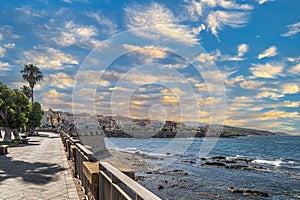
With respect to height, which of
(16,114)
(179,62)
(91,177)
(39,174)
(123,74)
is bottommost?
(39,174)

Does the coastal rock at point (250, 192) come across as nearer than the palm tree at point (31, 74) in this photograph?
Yes

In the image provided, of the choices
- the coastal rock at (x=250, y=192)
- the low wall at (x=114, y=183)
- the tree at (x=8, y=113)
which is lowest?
the coastal rock at (x=250, y=192)

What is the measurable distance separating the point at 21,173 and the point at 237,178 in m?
19.1

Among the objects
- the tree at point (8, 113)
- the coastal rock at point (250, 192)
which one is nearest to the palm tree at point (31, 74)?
the tree at point (8, 113)

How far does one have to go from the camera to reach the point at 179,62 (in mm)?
21953

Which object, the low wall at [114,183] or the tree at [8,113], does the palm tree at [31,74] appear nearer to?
the tree at [8,113]

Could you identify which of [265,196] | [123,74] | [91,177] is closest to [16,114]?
[123,74]

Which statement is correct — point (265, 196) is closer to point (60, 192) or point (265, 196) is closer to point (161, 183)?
point (161, 183)

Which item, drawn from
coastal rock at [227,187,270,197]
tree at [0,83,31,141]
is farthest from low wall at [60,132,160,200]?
tree at [0,83,31,141]

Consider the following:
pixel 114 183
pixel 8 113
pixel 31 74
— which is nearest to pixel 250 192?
pixel 114 183

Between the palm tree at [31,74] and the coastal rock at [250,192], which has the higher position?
the palm tree at [31,74]

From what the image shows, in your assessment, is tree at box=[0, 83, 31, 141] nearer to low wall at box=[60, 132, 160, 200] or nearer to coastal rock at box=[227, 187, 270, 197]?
coastal rock at box=[227, 187, 270, 197]

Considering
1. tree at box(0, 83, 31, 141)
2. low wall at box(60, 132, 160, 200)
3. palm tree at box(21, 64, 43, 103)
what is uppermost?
palm tree at box(21, 64, 43, 103)

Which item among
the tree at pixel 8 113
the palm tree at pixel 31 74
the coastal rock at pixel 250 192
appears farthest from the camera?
the palm tree at pixel 31 74
